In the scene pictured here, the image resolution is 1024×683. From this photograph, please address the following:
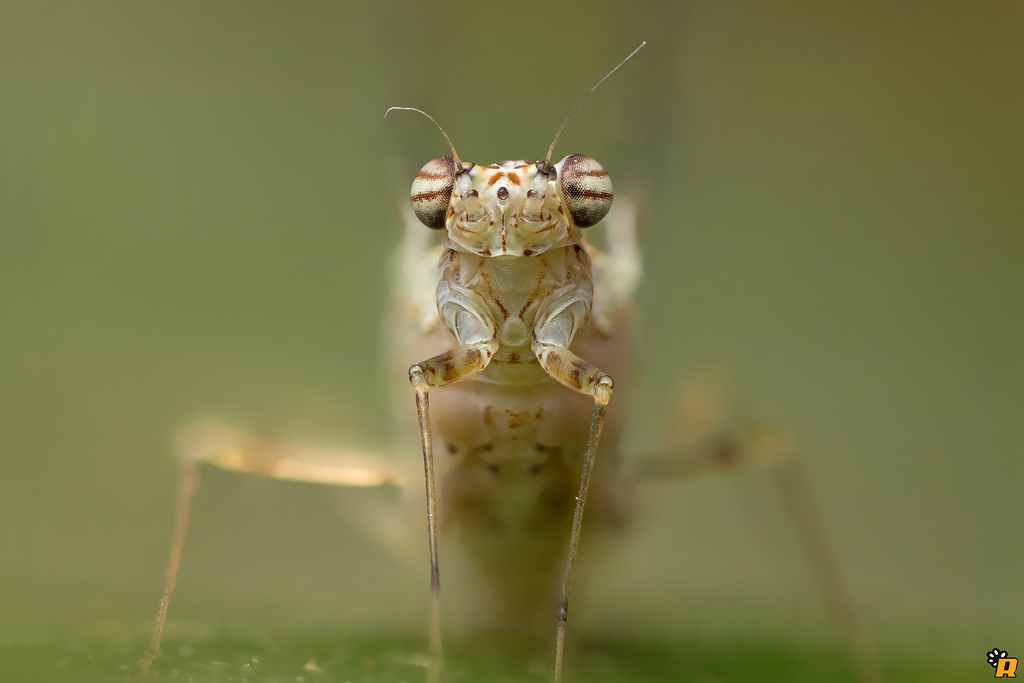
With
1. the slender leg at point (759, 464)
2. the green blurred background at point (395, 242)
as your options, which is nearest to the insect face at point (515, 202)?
the green blurred background at point (395, 242)

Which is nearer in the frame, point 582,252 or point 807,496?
point 582,252

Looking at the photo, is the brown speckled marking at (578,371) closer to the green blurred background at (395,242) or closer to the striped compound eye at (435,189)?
the striped compound eye at (435,189)

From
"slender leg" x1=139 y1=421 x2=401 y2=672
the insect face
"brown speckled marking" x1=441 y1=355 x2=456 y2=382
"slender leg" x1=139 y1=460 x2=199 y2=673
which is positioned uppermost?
the insect face

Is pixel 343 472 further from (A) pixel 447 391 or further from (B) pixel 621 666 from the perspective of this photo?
(B) pixel 621 666

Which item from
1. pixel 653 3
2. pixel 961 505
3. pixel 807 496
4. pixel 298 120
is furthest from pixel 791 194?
pixel 807 496

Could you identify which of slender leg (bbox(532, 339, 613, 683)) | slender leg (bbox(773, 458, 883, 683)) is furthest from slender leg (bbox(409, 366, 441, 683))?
slender leg (bbox(773, 458, 883, 683))

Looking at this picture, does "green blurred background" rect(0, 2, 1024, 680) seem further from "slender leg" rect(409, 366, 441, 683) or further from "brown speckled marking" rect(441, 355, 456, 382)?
"brown speckled marking" rect(441, 355, 456, 382)

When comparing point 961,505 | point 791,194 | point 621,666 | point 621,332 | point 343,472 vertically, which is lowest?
point 621,666

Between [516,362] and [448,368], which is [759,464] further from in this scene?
[448,368]
